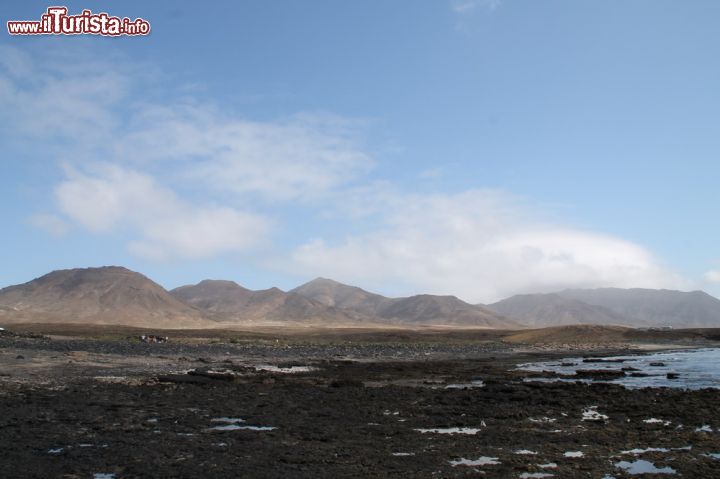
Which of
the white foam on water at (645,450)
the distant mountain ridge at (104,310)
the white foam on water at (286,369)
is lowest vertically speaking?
the white foam on water at (286,369)

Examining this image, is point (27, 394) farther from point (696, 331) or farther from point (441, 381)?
point (696, 331)

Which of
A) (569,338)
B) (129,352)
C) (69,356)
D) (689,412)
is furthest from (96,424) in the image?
(569,338)

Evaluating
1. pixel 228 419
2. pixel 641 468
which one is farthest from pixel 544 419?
pixel 228 419

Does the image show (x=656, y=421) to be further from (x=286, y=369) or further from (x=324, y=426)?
(x=286, y=369)

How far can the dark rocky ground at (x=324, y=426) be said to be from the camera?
41.3ft

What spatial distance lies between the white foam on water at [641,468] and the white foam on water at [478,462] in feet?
8.52

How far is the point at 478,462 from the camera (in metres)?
13.1

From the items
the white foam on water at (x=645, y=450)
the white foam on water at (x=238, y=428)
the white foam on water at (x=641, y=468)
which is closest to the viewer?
the white foam on water at (x=641, y=468)

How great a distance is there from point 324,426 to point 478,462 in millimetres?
5841

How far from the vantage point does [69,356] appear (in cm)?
3956

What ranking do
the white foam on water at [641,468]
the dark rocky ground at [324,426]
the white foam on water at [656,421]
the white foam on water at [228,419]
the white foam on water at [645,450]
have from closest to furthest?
A: the white foam on water at [641,468] < the dark rocky ground at [324,426] < the white foam on water at [645,450] < the white foam on water at [228,419] < the white foam on water at [656,421]

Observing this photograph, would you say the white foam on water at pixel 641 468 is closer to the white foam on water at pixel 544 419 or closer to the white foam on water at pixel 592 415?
the white foam on water at pixel 544 419

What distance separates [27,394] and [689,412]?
23.6 m

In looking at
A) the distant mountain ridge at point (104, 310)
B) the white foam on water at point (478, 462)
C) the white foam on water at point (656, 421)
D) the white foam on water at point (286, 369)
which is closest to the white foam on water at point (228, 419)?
the white foam on water at point (478, 462)
